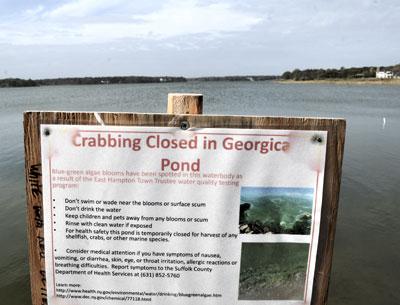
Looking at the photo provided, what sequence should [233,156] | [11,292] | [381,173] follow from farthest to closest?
[381,173] < [11,292] < [233,156]

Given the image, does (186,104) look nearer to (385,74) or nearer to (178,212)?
(178,212)

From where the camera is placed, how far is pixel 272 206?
212 centimetres

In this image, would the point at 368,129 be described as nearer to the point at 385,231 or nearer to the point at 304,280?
the point at 385,231

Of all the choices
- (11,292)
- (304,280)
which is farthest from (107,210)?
(11,292)

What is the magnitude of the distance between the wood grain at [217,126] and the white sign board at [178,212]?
43 millimetres

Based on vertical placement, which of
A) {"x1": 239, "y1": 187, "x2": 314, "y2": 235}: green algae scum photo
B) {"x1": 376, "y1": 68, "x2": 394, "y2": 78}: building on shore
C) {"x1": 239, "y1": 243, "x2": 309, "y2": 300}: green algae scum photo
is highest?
{"x1": 376, "y1": 68, "x2": 394, "y2": 78}: building on shore

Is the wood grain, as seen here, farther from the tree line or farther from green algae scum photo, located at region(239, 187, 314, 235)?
the tree line

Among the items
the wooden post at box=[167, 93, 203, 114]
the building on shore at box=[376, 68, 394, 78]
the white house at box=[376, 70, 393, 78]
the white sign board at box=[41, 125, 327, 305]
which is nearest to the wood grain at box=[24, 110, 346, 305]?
the white sign board at box=[41, 125, 327, 305]

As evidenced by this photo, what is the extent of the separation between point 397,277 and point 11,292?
22.1 feet

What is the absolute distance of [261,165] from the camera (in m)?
2.08

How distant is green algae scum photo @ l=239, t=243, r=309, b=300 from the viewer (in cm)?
216

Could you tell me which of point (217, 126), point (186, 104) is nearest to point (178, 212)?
point (217, 126)

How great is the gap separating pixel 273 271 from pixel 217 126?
3.06 feet

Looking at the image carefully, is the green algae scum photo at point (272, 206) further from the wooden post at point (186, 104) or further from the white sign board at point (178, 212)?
the wooden post at point (186, 104)
